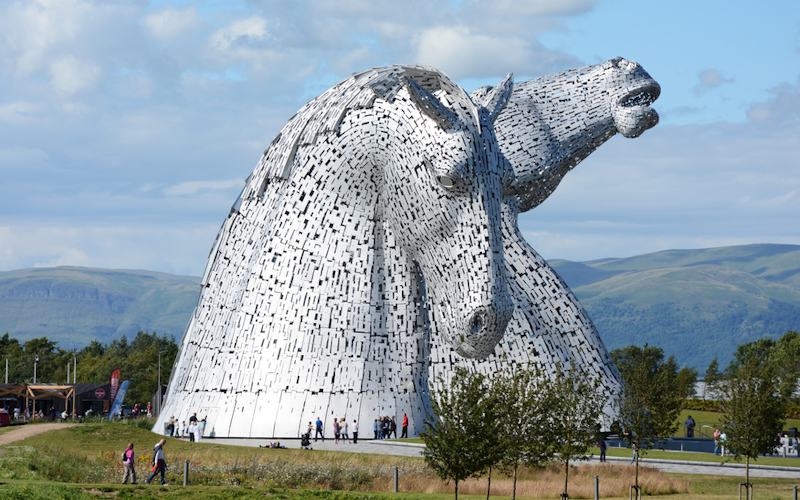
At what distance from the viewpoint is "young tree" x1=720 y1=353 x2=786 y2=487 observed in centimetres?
2383

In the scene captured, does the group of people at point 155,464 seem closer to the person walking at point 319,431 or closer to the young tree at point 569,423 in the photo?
the person walking at point 319,431

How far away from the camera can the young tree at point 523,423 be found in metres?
21.4

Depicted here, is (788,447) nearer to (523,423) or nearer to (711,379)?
(523,423)

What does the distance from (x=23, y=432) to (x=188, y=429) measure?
4772mm

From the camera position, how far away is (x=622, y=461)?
96.0 ft

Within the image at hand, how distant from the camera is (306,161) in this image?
29.0 m

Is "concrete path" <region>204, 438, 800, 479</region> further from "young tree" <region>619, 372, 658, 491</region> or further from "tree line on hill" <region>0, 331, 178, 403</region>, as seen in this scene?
"tree line on hill" <region>0, 331, 178, 403</region>

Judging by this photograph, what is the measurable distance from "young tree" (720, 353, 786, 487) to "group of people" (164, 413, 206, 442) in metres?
11.6

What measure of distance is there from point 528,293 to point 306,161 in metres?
6.23

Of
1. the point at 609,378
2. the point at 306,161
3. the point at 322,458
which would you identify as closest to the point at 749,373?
the point at 609,378

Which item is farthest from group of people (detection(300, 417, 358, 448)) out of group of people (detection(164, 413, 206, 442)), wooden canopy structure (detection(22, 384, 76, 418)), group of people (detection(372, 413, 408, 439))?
wooden canopy structure (detection(22, 384, 76, 418))

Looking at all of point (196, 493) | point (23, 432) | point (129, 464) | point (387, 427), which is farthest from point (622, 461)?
point (23, 432)

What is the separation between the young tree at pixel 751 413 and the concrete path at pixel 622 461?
336 centimetres

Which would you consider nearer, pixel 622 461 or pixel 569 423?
pixel 569 423
